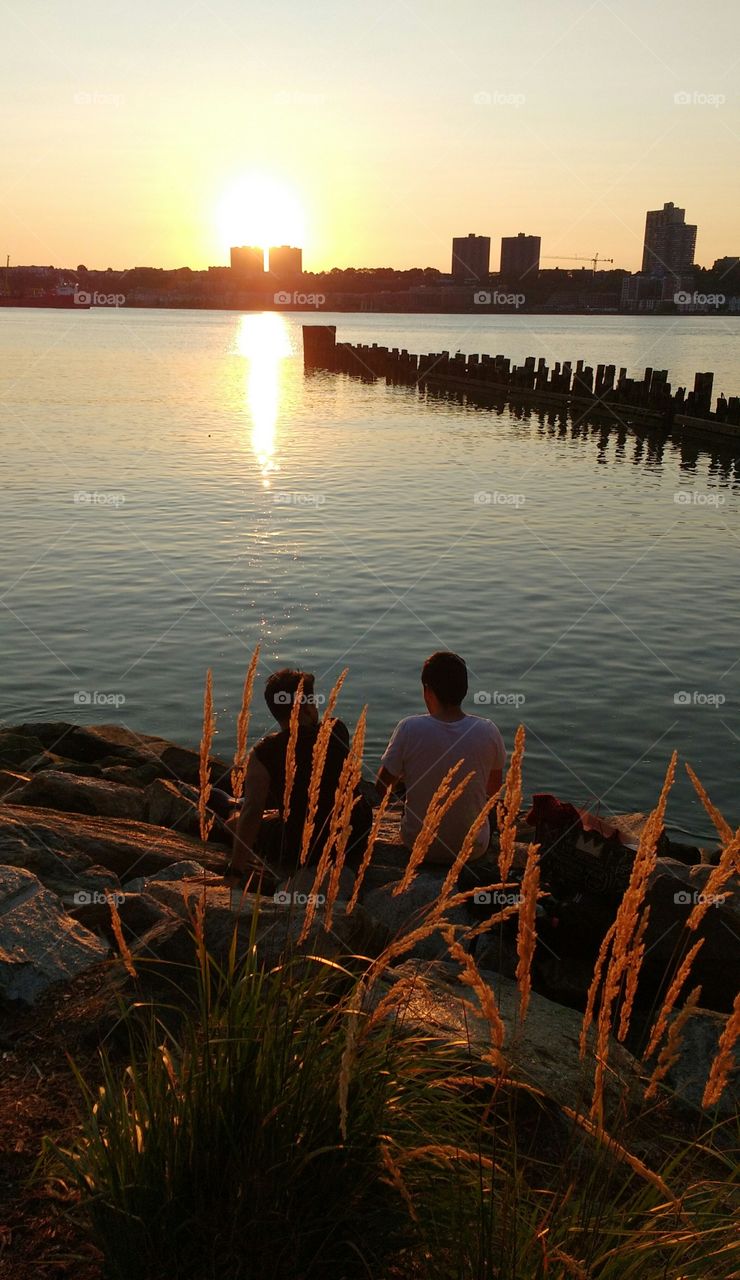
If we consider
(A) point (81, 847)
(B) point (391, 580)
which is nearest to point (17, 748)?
(A) point (81, 847)

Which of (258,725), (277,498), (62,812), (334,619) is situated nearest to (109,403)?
(277,498)

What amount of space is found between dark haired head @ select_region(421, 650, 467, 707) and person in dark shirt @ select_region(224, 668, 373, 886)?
1.87 feet

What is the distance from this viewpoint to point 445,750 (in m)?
6.11

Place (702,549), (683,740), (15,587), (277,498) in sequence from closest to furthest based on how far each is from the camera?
(683,740), (15,587), (702,549), (277,498)

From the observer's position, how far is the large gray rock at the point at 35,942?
3.96 meters

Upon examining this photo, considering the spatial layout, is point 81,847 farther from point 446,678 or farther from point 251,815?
point 446,678

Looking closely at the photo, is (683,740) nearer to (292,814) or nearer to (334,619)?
(334,619)

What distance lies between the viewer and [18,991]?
3914 mm

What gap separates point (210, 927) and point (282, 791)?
1.95 meters

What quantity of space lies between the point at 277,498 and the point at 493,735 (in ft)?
65.3
